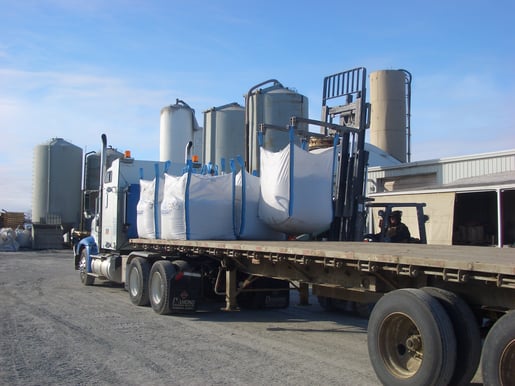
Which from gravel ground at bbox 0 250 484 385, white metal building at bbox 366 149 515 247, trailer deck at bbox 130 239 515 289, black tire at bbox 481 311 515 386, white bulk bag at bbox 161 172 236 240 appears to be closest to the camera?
black tire at bbox 481 311 515 386

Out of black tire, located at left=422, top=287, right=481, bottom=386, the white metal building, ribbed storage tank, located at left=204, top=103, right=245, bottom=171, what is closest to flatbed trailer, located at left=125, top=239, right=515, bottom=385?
black tire, located at left=422, top=287, right=481, bottom=386

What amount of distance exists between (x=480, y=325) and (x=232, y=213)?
216 inches

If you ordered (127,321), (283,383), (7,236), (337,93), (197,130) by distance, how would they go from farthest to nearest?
1. (7,236)
2. (197,130)
3. (337,93)
4. (127,321)
5. (283,383)

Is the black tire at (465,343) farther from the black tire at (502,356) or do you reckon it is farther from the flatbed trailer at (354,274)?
Result: the black tire at (502,356)

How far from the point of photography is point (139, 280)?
10766 mm

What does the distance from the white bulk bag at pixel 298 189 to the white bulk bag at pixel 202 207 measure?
0.87m

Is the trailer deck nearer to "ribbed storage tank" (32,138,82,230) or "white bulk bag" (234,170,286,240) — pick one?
"white bulk bag" (234,170,286,240)

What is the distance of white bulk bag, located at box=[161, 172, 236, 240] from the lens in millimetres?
9523

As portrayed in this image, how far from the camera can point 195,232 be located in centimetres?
954

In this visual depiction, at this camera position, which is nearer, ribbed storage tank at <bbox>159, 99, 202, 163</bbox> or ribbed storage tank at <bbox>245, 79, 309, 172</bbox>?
ribbed storage tank at <bbox>245, 79, 309, 172</bbox>

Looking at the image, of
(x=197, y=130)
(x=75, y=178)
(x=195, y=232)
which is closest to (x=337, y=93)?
(x=195, y=232)

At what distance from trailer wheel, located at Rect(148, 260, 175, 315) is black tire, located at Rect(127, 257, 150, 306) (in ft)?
0.79

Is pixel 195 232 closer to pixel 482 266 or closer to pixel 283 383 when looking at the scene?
pixel 283 383

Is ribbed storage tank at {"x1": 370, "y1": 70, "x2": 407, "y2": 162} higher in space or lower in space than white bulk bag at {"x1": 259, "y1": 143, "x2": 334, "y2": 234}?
higher
